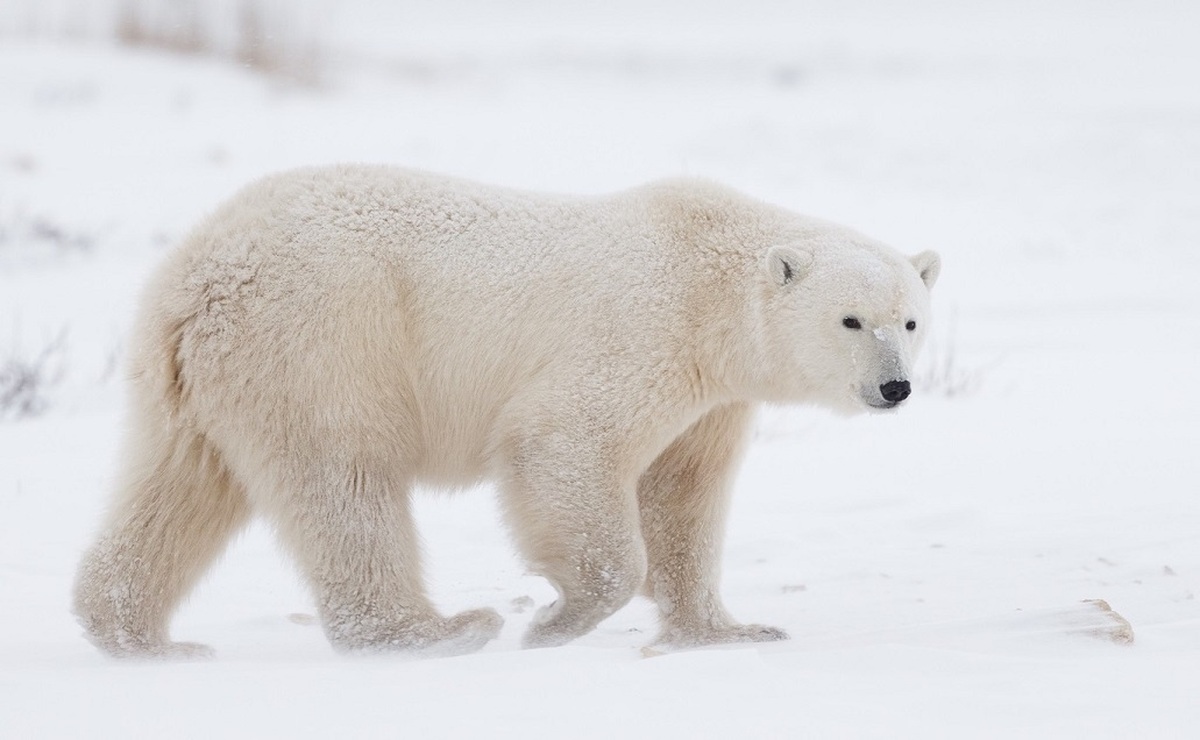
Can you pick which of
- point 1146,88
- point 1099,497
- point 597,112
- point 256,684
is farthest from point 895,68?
point 256,684

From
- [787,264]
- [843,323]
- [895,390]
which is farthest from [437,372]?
[895,390]

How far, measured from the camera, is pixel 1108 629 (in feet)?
11.1

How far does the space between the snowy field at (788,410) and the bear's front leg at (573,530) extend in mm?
219

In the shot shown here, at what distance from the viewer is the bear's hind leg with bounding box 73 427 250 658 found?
391 cm

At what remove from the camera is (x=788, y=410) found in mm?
8273

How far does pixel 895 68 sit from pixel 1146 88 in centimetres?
431

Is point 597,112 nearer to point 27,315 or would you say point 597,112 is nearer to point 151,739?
point 27,315

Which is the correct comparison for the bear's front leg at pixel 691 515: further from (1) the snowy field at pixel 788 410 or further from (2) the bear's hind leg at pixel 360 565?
(2) the bear's hind leg at pixel 360 565

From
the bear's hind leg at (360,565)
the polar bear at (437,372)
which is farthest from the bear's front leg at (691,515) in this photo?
the bear's hind leg at (360,565)

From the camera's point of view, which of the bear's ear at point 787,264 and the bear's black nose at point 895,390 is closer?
the bear's black nose at point 895,390

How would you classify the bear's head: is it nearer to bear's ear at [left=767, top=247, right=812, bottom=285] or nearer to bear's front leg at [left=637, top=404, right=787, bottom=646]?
bear's ear at [left=767, top=247, right=812, bottom=285]

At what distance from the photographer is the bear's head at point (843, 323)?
3.98 m

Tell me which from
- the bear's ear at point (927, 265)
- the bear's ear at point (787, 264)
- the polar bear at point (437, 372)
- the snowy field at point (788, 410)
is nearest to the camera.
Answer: the snowy field at point (788, 410)

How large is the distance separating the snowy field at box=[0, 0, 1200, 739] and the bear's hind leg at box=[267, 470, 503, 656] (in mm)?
283
